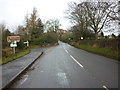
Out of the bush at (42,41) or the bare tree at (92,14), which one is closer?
the bare tree at (92,14)

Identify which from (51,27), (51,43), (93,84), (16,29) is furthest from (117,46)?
(51,27)

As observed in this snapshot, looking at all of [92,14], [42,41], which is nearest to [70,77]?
[92,14]

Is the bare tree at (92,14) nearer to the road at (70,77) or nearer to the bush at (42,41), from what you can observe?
the bush at (42,41)

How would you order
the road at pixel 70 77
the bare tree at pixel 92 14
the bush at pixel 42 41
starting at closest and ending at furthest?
the road at pixel 70 77, the bare tree at pixel 92 14, the bush at pixel 42 41

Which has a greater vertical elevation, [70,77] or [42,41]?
[42,41]

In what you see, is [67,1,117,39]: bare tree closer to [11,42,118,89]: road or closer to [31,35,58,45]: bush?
[31,35,58,45]: bush

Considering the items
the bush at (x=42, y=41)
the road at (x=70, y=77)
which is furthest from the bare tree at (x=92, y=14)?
the road at (x=70, y=77)

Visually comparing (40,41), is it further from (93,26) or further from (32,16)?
(93,26)

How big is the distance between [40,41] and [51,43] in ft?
31.2

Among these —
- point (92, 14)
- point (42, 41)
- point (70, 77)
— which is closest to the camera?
point (70, 77)

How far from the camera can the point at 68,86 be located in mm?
7672

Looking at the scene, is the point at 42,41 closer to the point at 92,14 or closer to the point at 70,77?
the point at 92,14

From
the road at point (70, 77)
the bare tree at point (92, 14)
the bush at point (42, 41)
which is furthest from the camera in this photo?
the bush at point (42, 41)

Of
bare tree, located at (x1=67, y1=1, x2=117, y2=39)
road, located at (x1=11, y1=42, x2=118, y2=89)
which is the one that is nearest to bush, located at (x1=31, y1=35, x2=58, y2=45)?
bare tree, located at (x1=67, y1=1, x2=117, y2=39)
